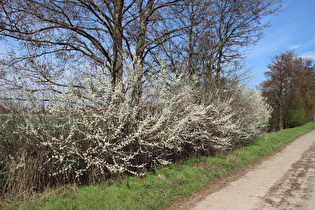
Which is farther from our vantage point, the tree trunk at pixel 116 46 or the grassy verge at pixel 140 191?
the tree trunk at pixel 116 46

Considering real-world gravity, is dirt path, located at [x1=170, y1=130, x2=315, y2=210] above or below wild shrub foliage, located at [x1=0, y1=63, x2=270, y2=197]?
below

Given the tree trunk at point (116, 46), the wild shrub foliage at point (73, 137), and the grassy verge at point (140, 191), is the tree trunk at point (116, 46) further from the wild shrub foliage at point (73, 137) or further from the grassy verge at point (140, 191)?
the grassy verge at point (140, 191)

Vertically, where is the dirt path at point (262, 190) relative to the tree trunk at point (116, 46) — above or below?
below

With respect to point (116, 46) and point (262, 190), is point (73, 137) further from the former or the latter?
point (262, 190)

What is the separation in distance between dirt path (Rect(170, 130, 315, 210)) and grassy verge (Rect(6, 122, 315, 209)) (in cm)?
27

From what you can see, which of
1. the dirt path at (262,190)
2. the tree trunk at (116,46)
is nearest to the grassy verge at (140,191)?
the dirt path at (262,190)

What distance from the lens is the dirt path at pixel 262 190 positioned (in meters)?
3.67

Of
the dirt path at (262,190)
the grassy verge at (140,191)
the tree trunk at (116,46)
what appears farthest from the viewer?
the tree trunk at (116,46)

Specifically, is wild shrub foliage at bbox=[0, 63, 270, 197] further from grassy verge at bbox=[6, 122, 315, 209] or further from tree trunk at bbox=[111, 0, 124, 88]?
tree trunk at bbox=[111, 0, 124, 88]

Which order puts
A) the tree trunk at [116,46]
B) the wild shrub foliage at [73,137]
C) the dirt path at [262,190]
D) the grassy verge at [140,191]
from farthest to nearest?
the tree trunk at [116,46], the wild shrub foliage at [73,137], the dirt path at [262,190], the grassy verge at [140,191]

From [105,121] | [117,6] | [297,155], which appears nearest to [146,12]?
[117,6]

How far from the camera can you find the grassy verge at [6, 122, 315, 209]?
11.0ft

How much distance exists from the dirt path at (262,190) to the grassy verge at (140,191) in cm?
27

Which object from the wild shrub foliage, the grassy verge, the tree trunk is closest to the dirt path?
the grassy verge
